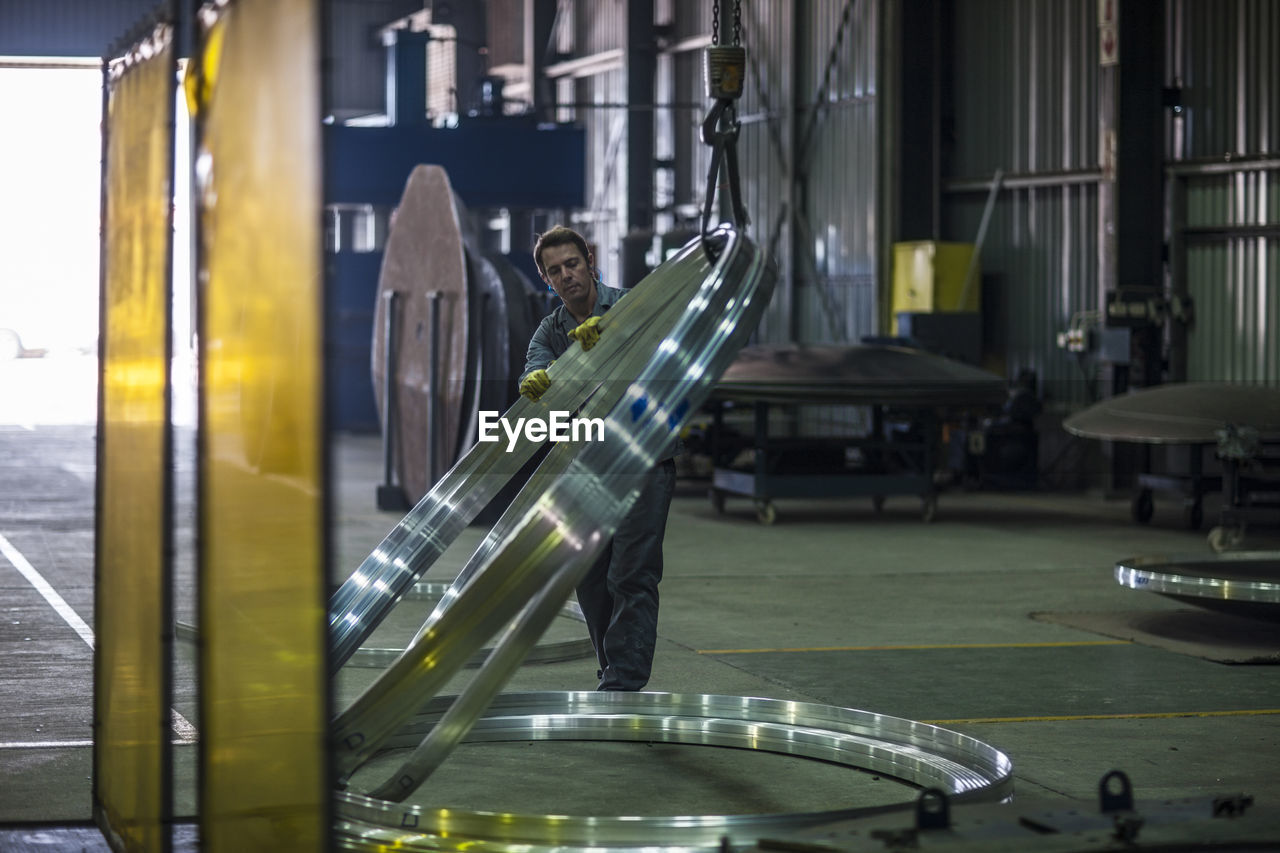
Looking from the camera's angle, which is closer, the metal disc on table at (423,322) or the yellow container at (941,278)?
the metal disc on table at (423,322)

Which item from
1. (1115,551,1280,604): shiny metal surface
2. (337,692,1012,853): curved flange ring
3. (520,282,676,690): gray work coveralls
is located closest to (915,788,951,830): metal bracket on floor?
(337,692,1012,853): curved flange ring

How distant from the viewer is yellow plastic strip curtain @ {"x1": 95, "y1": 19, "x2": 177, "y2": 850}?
3.56 meters

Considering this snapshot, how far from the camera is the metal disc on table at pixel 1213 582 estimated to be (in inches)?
298

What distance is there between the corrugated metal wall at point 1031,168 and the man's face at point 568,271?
1184 centimetres

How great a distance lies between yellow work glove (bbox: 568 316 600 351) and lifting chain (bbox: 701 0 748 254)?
1.69 feet

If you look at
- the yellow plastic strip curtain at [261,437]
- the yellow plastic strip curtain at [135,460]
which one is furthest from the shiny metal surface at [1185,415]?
the yellow plastic strip curtain at [261,437]

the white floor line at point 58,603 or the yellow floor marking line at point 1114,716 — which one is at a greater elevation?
the white floor line at point 58,603

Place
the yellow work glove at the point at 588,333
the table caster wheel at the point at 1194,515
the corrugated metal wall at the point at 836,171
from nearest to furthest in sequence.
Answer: the yellow work glove at the point at 588,333 < the table caster wheel at the point at 1194,515 < the corrugated metal wall at the point at 836,171

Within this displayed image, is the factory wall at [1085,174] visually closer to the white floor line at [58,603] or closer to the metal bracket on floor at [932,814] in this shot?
the white floor line at [58,603]

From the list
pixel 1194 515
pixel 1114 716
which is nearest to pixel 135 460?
pixel 1114 716

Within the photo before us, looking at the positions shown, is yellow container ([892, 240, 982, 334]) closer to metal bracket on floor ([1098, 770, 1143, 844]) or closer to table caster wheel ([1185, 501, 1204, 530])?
table caster wheel ([1185, 501, 1204, 530])

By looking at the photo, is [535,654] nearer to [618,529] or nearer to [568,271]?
A: [618,529]

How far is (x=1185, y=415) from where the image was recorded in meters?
12.0

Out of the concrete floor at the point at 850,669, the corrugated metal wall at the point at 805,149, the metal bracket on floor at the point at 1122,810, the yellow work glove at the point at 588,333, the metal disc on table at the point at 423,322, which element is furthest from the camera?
the corrugated metal wall at the point at 805,149
